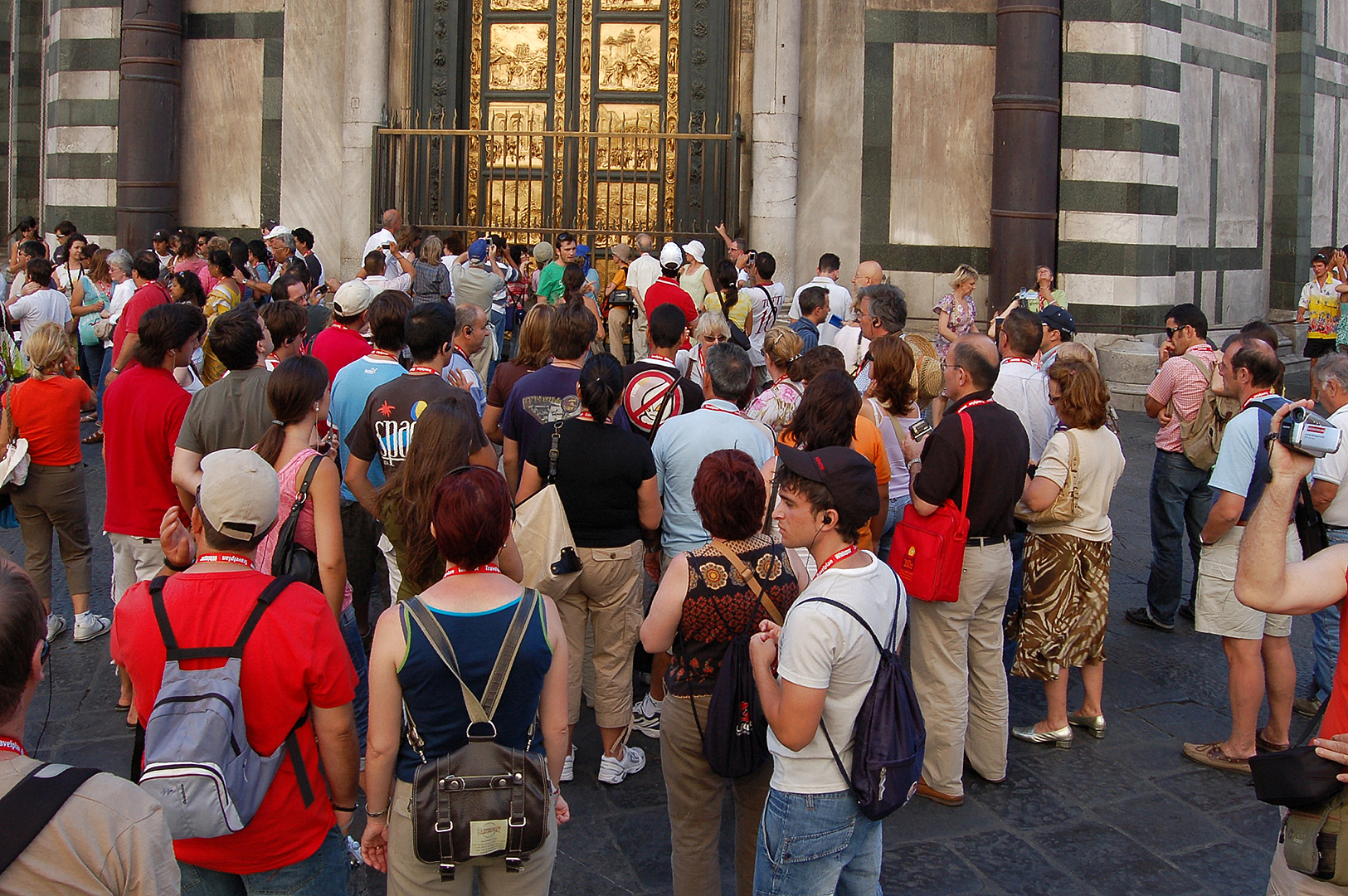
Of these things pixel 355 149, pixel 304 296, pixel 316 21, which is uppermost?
pixel 316 21

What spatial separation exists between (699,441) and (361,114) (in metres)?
10.4

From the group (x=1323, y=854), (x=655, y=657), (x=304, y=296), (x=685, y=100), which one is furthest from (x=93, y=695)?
(x=685, y=100)

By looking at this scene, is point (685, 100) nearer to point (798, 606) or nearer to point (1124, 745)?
point (1124, 745)

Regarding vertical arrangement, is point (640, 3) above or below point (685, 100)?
above

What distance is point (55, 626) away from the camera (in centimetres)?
638

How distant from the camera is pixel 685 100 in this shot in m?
14.2

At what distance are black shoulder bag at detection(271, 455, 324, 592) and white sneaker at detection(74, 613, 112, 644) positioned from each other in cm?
304

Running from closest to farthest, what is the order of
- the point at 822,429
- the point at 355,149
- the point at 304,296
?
1. the point at 822,429
2. the point at 304,296
3. the point at 355,149

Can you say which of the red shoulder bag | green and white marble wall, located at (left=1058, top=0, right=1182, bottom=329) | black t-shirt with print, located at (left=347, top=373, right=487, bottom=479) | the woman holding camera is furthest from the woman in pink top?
green and white marble wall, located at (left=1058, top=0, right=1182, bottom=329)

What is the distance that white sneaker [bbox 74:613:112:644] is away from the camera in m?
6.31

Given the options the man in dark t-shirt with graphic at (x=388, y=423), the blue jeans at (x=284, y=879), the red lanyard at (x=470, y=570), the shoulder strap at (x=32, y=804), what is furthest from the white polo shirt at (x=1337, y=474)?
the shoulder strap at (x=32, y=804)

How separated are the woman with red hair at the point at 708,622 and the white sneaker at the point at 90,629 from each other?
4.05 meters

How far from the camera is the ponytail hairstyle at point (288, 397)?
424 centimetres

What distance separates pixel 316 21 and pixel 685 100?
173 inches
